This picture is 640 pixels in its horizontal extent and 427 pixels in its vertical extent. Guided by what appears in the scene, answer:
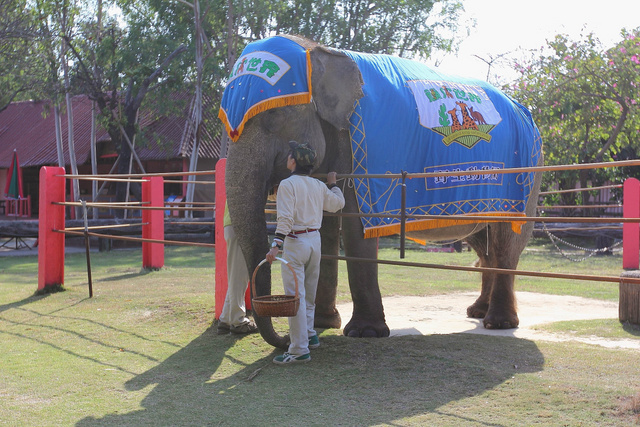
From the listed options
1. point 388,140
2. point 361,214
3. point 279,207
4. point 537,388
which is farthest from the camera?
point 388,140

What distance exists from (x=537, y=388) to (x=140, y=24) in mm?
17188

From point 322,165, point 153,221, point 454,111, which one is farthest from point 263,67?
point 153,221

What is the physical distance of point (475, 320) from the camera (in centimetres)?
739

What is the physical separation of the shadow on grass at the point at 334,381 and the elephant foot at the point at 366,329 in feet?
0.47

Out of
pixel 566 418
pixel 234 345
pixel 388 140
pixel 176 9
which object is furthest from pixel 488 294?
pixel 176 9

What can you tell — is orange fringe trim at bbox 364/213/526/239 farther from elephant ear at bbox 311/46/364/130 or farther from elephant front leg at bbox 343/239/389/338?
elephant ear at bbox 311/46/364/130

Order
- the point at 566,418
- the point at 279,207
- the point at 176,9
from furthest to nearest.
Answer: the point at 176,9 < the point at 279,207 < the point at 566,418

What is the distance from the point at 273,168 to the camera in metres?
5.54

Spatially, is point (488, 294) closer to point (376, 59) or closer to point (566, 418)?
point (376, 59)

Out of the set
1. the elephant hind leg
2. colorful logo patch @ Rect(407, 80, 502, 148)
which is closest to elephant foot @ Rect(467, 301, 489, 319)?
the elephant hind leg

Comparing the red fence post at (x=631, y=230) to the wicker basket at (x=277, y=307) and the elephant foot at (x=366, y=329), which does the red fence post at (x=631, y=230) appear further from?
the wicker basket at (x=277, y=307)

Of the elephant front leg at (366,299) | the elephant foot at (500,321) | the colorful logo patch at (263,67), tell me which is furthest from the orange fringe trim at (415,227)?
the colorful logo patch at (263,67)

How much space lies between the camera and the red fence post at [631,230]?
11.5m

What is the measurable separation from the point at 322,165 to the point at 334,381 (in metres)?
2.02
